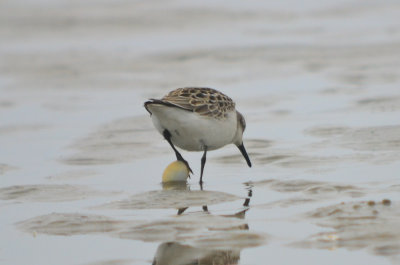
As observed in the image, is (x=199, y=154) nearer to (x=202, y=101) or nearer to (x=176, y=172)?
(x=202, y=101)

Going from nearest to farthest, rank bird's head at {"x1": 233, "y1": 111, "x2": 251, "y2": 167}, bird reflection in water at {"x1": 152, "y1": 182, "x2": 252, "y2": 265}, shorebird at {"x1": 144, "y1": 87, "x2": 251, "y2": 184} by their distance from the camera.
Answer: bird reflection in water at {"x1": 152, "y1": 182, "x2": 252, "y2": 265}, shorebird at {"x1": 144, "y1": 87, "x2": 251, "y2": 184}, bird's head at {"x1": 233, "y1": 111, "x2": 251, "y2": 167}

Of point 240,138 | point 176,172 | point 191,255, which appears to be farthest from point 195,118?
point 191,255

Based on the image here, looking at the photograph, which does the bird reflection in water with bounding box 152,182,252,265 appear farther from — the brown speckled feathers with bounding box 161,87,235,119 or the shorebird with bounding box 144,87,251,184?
the brown speckled feathers with bounding box 161,87,235,119

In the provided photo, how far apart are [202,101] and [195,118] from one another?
0.27 meters

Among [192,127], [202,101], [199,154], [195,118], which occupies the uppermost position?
[202,101]

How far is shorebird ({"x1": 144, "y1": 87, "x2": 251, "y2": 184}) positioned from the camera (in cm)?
991

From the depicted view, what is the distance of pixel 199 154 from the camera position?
40.3 feet

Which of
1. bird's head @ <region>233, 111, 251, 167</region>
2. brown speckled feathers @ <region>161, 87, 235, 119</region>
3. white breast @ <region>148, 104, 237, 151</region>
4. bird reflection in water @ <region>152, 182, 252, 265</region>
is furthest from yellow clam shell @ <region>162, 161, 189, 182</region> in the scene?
bird reflection in water @ <region>152, 182, 252, 265</region>

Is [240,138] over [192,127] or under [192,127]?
under

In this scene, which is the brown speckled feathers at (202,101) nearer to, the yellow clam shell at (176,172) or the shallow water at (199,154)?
the yellow clam shell at (176,172)

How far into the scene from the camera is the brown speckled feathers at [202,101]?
33.0ft

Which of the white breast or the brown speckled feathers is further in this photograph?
the brown speckled feathers

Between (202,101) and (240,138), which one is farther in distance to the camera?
(240,138)

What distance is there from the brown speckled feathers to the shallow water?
2.63 feet
